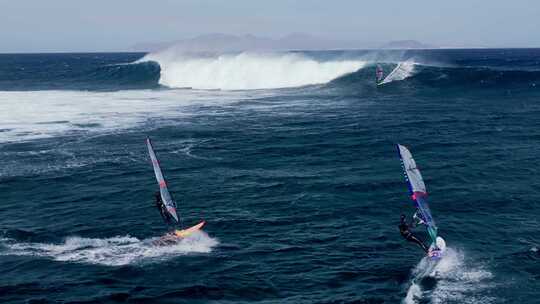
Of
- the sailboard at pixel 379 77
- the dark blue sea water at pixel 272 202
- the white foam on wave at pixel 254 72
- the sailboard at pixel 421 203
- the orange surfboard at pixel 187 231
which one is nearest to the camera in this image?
the dark blue sea water at pixel 272 202

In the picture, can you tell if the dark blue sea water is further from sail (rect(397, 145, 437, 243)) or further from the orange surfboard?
sail (rect(397, 145, 437, 243))

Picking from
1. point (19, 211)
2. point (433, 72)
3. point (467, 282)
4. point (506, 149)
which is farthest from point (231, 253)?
point (433, 72)

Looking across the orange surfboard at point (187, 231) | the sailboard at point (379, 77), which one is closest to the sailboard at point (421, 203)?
the orange surfboard at point (187, 231)

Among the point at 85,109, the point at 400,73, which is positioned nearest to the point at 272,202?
the point at 85,109

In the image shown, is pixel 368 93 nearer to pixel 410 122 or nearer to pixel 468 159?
pixel 410 122

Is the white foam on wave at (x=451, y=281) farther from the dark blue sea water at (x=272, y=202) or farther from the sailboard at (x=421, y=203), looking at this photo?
the sailboard at (x=421, y=203)
